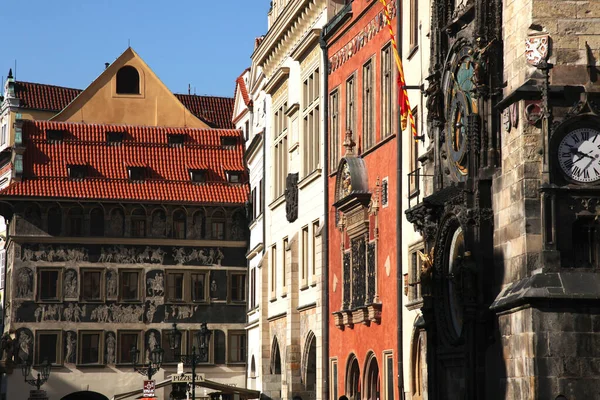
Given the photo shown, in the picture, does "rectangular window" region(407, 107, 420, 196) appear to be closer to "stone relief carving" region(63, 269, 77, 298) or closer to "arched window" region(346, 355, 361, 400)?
"arched window" region(346, 355, 361, 400)

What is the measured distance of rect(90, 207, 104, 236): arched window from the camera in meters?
57.0

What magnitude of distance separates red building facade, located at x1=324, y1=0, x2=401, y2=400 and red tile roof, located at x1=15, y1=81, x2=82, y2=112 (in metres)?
32.7

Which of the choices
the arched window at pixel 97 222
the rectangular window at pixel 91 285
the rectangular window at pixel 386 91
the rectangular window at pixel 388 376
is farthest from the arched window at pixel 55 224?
the rectangular window at pixel 388 376

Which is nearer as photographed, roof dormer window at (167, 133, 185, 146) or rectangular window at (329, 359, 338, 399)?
rectangular window at (329, 359, 338, 399)

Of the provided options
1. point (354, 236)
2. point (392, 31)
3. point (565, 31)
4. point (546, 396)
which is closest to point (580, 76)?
point (565, 31)

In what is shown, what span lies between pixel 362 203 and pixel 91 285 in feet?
84.7

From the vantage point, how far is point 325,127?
37469 mm

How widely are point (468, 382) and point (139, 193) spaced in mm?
40162

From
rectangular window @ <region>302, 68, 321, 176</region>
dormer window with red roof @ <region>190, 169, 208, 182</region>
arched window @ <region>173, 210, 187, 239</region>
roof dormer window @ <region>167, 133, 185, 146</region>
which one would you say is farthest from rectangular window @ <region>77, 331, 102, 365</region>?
rectangular window @ <region>302, 68, 321, 176</region>

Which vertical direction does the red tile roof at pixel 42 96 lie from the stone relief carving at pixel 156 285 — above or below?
above

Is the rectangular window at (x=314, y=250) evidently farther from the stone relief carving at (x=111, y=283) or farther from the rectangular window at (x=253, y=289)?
the stone relief carving at (x=111, y=283)

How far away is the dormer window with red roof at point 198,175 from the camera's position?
5891cm

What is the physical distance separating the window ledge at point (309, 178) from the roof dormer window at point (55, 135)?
20.0 meters

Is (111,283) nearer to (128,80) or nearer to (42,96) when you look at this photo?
(128,80)
